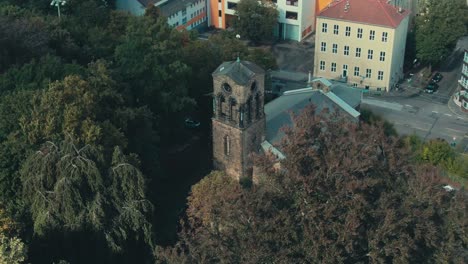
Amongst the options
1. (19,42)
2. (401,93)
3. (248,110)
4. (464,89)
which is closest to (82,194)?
(248,110)

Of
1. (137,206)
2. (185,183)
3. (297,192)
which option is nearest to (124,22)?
(185,183)

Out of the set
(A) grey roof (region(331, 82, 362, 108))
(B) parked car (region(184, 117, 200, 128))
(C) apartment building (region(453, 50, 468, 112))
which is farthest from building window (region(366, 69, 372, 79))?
(B) parked car (region(184, 117, 200, 128))

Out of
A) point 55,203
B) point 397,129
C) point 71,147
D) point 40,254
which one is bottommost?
point 397,129

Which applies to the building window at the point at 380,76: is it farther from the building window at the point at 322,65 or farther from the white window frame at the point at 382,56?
the building window at the point at 322,65

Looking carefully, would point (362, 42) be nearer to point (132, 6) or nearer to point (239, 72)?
point (132, 6)

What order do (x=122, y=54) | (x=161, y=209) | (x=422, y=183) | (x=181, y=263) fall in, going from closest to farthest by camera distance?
(x=181, y=263) → (x=422, y=183) → (x=161, y=209) → (x=122, y=54)

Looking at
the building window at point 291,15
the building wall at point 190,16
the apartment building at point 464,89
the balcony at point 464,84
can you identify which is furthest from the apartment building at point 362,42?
the building wall at point 190,16

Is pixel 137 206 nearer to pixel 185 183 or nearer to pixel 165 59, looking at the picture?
pixel 185 183
